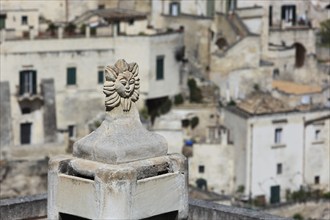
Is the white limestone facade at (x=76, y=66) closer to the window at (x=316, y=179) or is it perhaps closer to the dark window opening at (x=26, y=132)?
the dark window opening at (x=26, y=132)

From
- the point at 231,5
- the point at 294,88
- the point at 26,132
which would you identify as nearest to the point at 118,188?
the point at 26,132

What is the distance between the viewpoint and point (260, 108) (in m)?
49.4

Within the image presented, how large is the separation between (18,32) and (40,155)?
6438mm

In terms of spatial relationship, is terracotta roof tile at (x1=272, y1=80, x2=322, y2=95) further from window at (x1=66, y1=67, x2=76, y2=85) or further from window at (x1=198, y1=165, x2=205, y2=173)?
window at (x1=66, y1=67, x2=76, y2=85)

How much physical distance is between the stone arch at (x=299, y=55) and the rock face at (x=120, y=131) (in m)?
52.6

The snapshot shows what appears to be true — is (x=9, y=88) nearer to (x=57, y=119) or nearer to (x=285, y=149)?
(x=57, y=119)

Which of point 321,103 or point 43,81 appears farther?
point 321,103

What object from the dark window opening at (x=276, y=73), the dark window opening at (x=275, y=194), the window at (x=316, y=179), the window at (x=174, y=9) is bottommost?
the dark window opening at (x=275, y=194)

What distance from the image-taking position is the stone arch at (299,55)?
203 feet

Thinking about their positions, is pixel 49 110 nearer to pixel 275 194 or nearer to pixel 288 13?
pixel 275 194

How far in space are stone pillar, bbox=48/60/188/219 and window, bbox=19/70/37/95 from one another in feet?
133

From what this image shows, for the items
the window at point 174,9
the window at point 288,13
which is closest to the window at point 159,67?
the window at point 174,9

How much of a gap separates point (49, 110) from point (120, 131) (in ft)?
135

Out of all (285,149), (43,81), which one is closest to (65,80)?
(43,81)
